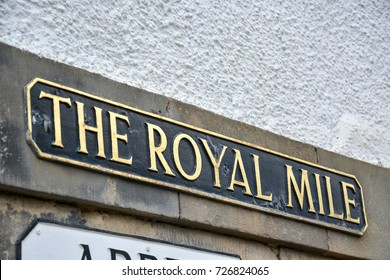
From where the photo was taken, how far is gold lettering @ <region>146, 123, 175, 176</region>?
3.43 metres

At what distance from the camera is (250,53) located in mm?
4145

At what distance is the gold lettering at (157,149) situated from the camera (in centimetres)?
343

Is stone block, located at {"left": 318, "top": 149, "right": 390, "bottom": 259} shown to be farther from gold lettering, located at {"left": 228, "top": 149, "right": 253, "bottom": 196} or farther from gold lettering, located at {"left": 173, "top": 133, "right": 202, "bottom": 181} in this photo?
gold lettering, located at {"left": 173, "top": 133, "right": 202, "bottom": 181}

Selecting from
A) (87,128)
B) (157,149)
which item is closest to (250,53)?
(157,149)

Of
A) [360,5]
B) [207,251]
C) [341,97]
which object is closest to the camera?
[207,251]

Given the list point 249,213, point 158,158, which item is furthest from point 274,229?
point 158,158

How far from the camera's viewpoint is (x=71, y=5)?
343 centimetres

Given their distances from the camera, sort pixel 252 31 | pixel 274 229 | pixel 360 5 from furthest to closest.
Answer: pixel 360 5, pixel 252 31, pixel 274 229

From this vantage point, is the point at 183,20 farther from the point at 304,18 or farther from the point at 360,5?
the point at 360,5

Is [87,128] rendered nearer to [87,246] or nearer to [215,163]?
[87,246]

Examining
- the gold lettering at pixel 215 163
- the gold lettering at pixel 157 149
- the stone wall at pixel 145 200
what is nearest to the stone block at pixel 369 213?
the stone wall at pixel 145 200

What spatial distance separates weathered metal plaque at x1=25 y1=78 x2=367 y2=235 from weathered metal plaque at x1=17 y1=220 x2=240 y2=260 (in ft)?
0.75

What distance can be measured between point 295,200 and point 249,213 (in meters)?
0.31

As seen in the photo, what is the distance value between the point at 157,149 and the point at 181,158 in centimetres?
13
